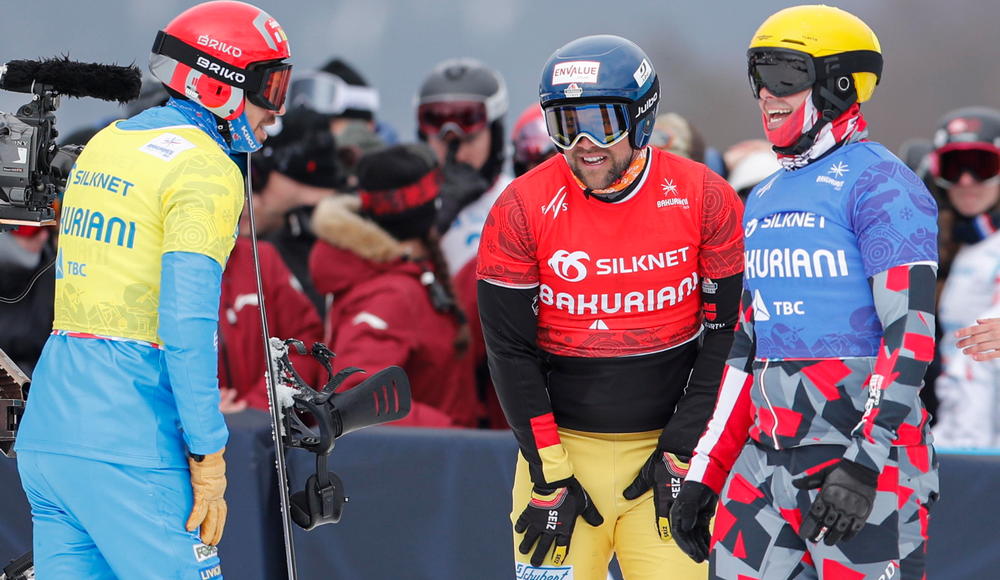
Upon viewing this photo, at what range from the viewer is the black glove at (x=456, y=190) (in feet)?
22.0

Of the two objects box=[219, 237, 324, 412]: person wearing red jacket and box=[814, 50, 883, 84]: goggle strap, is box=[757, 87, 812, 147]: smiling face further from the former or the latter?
box=[219, 237, 324, 412]: person wearing red jacket

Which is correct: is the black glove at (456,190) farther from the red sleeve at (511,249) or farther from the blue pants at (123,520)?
the blue pants at (123,520)

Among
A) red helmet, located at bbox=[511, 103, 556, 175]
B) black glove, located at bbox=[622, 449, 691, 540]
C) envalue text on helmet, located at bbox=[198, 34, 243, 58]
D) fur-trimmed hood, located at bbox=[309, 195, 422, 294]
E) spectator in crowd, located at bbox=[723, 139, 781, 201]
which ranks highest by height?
envalue text on helmet, located at bbox=[198, 34, 243, 58]

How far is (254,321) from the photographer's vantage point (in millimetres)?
6027

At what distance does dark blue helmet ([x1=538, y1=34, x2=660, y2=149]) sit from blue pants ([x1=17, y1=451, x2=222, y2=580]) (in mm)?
1459

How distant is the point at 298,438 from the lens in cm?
353

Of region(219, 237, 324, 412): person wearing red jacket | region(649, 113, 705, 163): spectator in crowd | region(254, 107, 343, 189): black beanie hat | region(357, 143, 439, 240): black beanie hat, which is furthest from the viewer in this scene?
region(254, 107, 343, 189): black beanie hat

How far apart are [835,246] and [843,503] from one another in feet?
2.15

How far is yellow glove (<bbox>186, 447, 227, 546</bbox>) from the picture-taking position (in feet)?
10.6

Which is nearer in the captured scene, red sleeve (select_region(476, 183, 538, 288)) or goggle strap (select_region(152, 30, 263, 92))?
goggle strap (select_region(152, 30, 263, 92))

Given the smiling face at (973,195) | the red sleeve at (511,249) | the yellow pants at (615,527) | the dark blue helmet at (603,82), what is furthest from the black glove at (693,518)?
the smiling face at (973,195)

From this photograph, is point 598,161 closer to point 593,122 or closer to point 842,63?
point 593,122

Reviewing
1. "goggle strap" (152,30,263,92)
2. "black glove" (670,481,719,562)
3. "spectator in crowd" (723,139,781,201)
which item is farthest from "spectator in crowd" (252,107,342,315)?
"black glove" (670,481,719,562)

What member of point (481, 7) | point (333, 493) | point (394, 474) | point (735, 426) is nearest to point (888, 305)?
point (735, 426)
